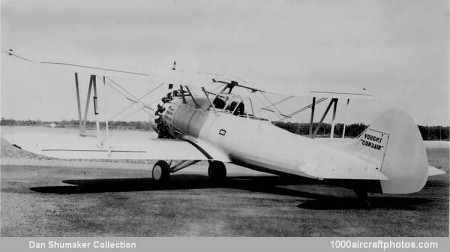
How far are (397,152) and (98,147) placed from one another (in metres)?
6.76

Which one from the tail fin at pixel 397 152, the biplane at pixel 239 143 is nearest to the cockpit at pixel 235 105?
the biplane at pixel 239 143

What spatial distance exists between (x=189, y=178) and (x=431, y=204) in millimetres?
7454

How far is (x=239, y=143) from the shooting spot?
41.2 feet

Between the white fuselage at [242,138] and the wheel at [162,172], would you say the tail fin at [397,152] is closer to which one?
the white fuselage at [242,138]

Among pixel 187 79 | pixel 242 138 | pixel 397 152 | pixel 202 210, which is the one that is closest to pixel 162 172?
pixel 242 138

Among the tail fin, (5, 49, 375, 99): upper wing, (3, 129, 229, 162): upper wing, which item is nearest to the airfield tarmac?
the tail fin

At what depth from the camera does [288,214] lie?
9.11m

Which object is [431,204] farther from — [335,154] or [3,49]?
[3,49]

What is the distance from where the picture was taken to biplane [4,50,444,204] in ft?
29.8

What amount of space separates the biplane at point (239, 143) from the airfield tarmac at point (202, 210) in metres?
0.68

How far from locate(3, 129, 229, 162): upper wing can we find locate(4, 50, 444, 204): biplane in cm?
2

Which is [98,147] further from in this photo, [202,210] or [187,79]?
[202,210]

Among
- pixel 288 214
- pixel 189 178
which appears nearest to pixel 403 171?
pixel 288 214

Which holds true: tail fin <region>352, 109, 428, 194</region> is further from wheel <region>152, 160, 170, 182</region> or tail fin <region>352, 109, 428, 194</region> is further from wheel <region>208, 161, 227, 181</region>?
wheel <region>208, 161, 227, 181</region>
